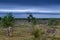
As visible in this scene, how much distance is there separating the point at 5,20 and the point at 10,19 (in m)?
1.62

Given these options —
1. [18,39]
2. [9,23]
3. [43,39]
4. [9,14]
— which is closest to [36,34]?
[43,39]

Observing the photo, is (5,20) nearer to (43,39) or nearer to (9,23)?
(9,23)

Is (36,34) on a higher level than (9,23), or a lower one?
higher

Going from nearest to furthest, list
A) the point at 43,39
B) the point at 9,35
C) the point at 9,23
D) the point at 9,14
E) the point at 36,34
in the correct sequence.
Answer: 1. the point at 43,39
2. the point at 36,34
3. the point at 9,35
4. the point at 9,23
5. the point at 9,14

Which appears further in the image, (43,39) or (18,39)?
(18,39)

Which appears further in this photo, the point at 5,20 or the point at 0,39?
the point at 5,20

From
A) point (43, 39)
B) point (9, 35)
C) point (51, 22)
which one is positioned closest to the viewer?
Answer: point (43, 39)

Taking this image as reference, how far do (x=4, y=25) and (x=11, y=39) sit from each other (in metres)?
17.2

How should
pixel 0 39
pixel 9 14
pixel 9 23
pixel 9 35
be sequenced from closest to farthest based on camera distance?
pixel 0 39
pixel 9 35
pixel 9 23
pixel 9 14

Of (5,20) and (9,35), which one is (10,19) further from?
(9,35)

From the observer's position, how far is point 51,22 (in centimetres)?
5778


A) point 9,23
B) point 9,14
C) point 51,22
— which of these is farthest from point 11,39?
point 51,22

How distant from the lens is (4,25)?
149ft

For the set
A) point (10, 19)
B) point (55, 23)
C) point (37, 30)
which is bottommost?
point (55, 23)
